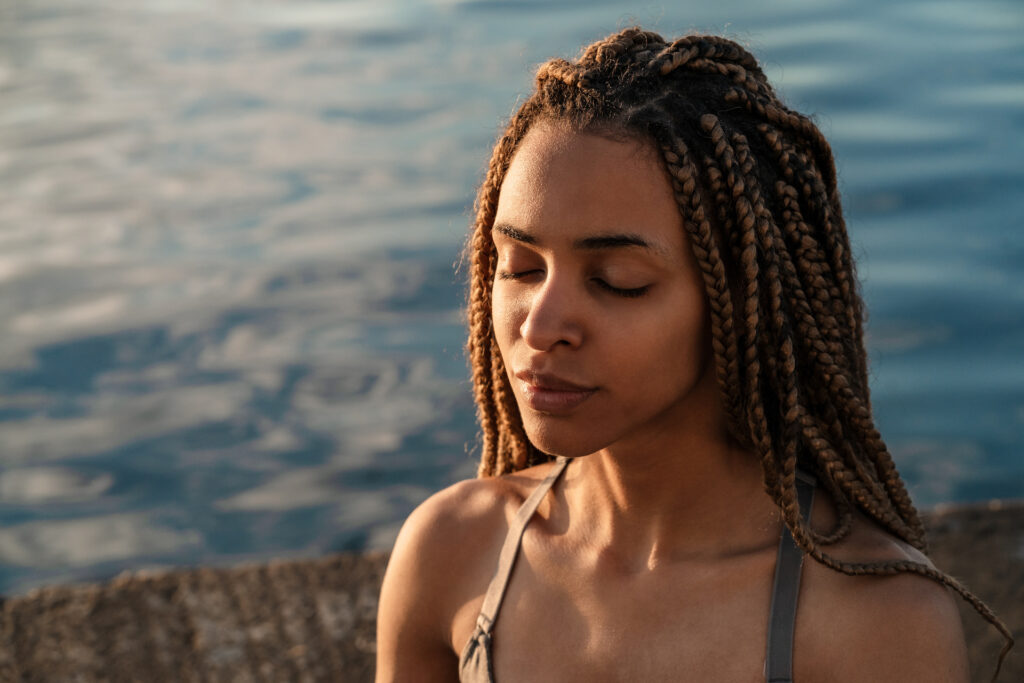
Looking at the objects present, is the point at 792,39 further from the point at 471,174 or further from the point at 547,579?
the point at 547,579

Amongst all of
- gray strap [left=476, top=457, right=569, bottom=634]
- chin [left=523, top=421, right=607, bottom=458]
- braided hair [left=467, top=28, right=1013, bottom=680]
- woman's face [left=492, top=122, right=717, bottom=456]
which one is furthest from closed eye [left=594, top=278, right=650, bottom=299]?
gray strap [left=476, top=457, right=569, bottom=634]

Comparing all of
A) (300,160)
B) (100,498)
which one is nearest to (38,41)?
(300,160)

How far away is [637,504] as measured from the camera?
240 centimetres

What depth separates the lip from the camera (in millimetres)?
2139

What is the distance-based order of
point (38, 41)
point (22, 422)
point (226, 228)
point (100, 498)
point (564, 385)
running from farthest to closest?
point (38, 41)
point (226, 228)
point (22, 422)
point (100, 498)
point (564, 385)

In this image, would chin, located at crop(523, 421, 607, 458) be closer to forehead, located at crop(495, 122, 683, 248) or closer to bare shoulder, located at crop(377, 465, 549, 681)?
forehead, located at crop(495, 122, 683, 248)

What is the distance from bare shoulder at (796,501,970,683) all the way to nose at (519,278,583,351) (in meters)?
0.58

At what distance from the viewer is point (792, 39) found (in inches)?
356

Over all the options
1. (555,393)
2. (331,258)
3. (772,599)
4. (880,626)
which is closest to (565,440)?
(555,393)

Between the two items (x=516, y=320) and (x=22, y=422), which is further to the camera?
(x=22, y=422)

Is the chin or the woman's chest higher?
the chin

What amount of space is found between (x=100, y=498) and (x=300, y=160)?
3.55 metres

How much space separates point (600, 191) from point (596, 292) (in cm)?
16

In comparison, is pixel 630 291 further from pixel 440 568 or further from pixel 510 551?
pixel 440 568
